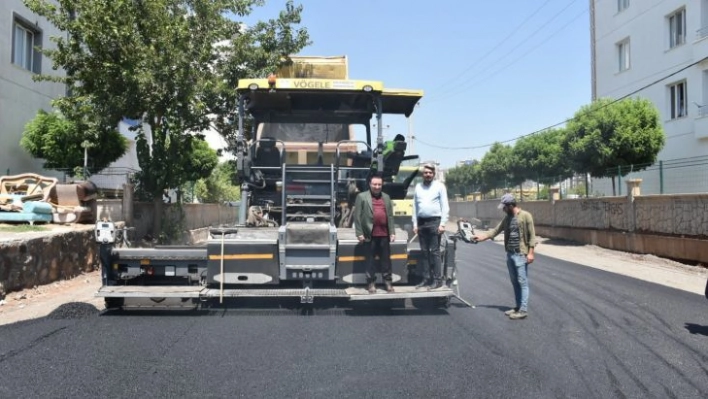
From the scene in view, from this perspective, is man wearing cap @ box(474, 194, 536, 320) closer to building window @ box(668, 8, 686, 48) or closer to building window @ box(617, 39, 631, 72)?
building window @ box(668, 8, 686, 48)

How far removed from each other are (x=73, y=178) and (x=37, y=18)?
230 inches

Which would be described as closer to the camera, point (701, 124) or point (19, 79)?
point (19, 79)

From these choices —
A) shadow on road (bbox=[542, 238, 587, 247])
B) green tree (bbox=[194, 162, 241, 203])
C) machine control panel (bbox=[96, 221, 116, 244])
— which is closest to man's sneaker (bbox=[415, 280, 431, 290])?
machine control panel (bbox=[96, 221, 116, 244])

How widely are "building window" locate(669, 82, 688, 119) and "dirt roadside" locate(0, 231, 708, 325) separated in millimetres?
7626

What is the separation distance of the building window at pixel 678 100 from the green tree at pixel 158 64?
53.9ft

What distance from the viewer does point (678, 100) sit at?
24203mm

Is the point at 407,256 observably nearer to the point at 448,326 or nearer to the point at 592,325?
the point at 448,326

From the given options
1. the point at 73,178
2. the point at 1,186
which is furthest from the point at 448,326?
the point at 73,178

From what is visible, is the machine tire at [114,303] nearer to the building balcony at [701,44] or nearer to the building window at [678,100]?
the building balcony at [701,44]

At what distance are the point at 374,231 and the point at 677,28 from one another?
2236 centimetres

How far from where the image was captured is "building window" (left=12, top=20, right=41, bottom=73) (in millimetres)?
19344

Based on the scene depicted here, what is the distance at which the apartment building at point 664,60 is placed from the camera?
2238 cm

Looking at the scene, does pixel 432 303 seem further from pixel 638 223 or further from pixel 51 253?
pixel 638 223

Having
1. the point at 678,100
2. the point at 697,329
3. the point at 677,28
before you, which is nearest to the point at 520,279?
the point at 697,329
